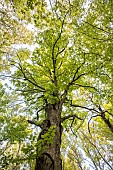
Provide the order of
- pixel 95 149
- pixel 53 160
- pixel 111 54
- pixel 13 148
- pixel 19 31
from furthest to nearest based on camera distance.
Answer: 1. pixel 13 148
2. pixel 95 149
3. pixel 19 31
4. pixel 111 54
5. pixel 53 160

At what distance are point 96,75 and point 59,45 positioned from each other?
76.0 inches

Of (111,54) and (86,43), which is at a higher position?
(86,43)

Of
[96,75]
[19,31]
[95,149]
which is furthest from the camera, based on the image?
[95,149]

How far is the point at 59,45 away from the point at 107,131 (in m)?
8.85

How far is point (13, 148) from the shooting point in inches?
673

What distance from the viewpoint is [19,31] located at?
294 inches

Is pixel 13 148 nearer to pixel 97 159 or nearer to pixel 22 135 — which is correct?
pixel 97 159

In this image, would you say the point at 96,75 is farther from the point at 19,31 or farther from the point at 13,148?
the point at 13,148

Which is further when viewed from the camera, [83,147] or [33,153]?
[83,147]

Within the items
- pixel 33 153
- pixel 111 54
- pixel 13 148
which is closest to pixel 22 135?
pixel 33 153

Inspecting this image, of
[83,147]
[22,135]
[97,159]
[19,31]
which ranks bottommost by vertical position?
[22,135]

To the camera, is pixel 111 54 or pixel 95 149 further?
pixel 95 149

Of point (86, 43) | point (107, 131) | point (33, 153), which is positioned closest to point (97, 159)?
point (107, 131)

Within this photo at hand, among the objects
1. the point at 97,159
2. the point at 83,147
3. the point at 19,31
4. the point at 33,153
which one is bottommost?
the point at 33,153
